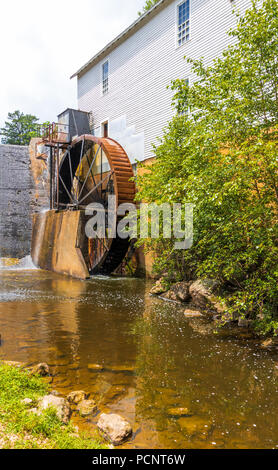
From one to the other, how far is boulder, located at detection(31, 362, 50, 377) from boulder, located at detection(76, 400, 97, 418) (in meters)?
0.65

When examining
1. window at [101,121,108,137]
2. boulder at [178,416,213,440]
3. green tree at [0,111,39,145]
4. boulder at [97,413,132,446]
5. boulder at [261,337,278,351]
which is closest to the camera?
boulder at [97,413,132,446]

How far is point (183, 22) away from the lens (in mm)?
9523

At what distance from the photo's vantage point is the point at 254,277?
4297mm

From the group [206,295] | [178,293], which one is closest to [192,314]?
[206,295]

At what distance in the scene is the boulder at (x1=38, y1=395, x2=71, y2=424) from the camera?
224 centimetres

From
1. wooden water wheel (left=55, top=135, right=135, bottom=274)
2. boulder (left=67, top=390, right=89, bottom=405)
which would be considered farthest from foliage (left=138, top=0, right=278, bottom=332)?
wooden water wheel (left=55, top=135, right=135, bottom=274)

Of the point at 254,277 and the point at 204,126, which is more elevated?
the point at 204,126

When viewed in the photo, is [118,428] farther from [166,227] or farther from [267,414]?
[166,227]

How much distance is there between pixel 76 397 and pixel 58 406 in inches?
12.2

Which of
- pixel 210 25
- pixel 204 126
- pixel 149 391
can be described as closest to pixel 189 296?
pixel 204 126

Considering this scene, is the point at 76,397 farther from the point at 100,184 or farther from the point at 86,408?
the point at 100,184

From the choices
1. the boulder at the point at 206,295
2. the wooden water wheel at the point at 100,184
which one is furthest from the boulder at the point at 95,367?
the wooden water wheel at the point at 100,184

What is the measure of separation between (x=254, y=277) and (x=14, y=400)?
3.10 meters

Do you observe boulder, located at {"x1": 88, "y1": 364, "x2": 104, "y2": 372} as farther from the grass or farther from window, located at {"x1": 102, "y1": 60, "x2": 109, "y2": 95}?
window, located at {"x1": 102, "y1": 60, "x2": 109, "y2": 95}
